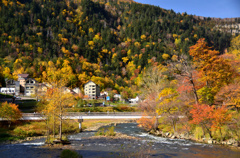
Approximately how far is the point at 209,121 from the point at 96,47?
162m

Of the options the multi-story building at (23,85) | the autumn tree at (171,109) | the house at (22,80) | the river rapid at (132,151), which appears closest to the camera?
the river rapid at (132,151)

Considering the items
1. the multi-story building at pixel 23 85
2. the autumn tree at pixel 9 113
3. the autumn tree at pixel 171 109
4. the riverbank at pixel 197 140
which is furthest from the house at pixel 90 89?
the autumn tree at pixel 171 109

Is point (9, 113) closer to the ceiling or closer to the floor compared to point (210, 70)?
closer to the floor

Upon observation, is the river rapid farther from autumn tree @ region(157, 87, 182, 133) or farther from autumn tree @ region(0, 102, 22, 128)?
autumn tree @ region(0, 102, 22, 128)

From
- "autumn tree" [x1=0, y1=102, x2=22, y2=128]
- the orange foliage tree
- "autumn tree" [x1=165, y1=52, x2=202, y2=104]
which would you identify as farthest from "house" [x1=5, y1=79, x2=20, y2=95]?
the orange foliage tree

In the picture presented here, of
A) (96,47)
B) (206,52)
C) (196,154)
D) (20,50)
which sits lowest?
(196,154)

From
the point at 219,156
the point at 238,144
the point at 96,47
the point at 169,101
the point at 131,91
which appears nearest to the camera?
the point at 219,156

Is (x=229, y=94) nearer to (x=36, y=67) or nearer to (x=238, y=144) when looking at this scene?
(x=238, y=144)

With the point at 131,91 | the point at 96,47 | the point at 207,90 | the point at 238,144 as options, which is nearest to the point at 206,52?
Answer: the point at 207,90

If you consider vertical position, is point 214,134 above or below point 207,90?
below

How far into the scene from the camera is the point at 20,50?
457 feet

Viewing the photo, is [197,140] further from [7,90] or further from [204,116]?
[7,90]

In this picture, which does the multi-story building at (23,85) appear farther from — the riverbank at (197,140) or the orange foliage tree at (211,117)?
the orange foliage tree at (211,117)

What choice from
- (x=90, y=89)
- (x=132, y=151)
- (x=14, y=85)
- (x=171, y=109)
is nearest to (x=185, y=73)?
(x=171, y=109)
